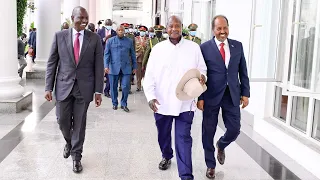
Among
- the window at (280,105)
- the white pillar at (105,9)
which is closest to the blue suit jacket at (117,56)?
the window at (280,105)

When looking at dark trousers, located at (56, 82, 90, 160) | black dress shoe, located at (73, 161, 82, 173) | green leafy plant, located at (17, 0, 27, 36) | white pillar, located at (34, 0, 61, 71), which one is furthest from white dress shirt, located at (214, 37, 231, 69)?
white pillar, located at (34, 0, 61, 71)

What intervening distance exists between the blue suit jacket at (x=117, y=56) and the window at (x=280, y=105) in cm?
310

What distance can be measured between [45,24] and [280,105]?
29.4 feet

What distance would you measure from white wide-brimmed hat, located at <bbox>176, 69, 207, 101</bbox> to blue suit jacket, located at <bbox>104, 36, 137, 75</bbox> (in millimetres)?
4337

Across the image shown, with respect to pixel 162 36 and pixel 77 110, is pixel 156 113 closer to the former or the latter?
pixel 77 110

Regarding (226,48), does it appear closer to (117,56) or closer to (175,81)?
(175,81)

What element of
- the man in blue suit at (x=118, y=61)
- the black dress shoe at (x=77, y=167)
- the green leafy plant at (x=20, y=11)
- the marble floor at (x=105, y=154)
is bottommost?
the marble floor at (x=105, y=154)

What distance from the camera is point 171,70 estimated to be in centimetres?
403

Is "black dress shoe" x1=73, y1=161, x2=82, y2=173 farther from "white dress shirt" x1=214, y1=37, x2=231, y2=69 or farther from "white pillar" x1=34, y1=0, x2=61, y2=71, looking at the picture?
"white pillar" x1=34, y1=0, x2=61, y2=71

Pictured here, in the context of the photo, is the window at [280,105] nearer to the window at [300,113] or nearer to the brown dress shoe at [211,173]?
the window at [300,113]

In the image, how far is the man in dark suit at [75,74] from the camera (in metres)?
4.34

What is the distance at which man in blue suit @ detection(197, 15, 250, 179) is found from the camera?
4109mm

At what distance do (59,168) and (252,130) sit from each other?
11.6 feet

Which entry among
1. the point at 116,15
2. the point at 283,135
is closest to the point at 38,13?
the point at 283,135
